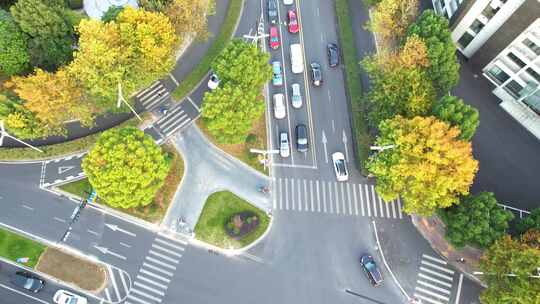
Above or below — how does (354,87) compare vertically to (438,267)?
above

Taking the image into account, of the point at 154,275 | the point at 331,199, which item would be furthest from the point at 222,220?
the point at 331,199

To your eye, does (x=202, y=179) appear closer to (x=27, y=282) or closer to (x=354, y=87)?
(x=27, y=282)

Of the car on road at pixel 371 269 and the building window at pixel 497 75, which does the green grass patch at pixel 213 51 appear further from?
the building window at pixel 497 75

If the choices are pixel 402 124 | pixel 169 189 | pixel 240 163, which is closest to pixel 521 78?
pixel 402 124

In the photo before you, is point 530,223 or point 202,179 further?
point 202,179

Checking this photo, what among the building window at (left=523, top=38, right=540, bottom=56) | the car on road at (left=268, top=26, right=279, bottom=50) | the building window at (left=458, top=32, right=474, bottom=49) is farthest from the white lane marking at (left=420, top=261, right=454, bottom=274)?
the car on road at (left=268, top=26, right=279, bottom=50)

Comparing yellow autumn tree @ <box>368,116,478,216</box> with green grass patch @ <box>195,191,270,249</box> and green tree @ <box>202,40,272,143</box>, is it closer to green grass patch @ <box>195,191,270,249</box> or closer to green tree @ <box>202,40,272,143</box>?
green grass patch @ <box>195,191,270,249</box>
